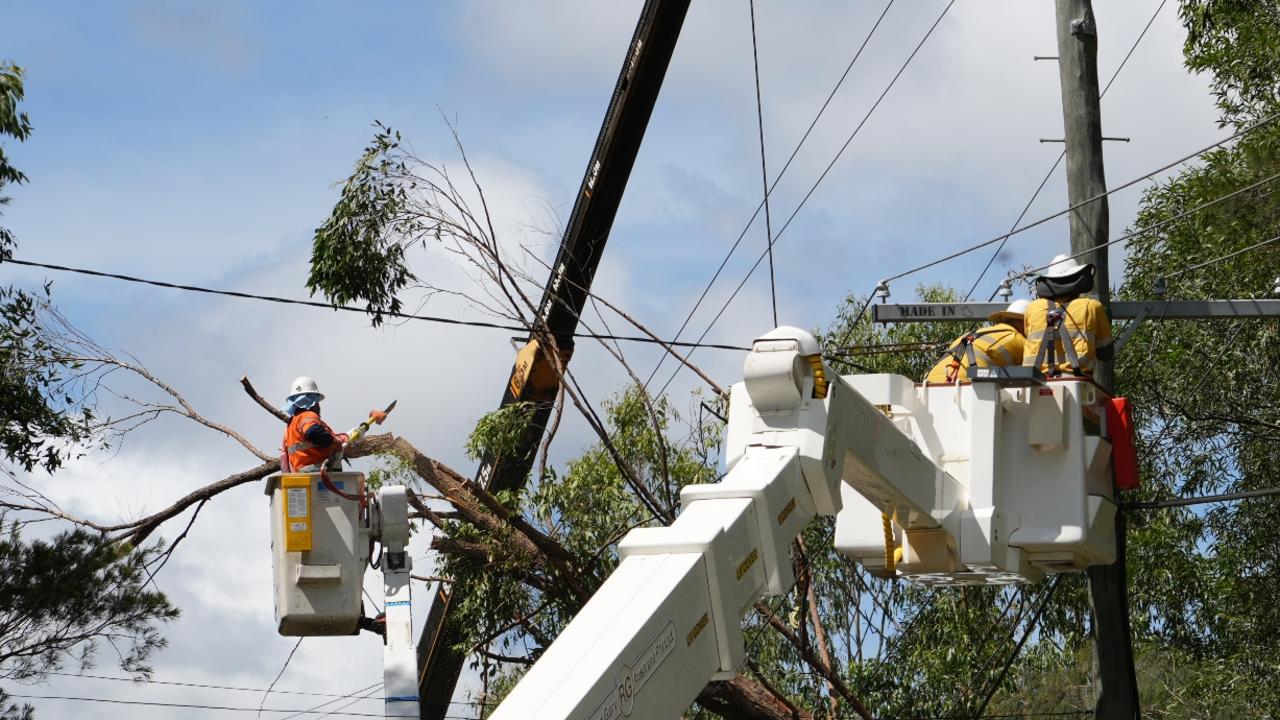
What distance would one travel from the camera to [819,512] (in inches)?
263

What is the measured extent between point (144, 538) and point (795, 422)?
7.67 m

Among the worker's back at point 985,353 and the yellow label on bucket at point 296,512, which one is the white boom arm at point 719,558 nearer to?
the worker's back at point 985,353

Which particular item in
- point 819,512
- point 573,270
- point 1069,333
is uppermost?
point 573,270

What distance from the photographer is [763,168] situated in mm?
10930

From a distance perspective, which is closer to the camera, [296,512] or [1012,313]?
[296,512]

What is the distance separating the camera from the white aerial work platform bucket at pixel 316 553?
8927 mm

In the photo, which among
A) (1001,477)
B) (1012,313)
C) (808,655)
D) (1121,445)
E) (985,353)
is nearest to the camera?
(1001,477)

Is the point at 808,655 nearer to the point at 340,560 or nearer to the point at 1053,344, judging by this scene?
the point at 1053,344

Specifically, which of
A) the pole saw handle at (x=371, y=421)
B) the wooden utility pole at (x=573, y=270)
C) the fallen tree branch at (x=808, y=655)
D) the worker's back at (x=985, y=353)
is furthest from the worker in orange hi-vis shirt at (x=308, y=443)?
the wooden utility pole at (x=573, y=270)

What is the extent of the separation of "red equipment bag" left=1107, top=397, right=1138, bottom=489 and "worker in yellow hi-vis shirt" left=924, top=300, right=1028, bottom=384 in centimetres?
53

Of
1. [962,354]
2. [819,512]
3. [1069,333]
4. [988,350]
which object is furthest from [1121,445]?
[819,512]

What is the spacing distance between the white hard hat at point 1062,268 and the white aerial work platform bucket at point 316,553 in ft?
12.3

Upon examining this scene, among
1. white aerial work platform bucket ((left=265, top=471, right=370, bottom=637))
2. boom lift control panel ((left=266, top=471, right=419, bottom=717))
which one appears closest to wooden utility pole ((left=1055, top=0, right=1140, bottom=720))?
boom lift control panel ((left=266, top=471, right=419, bottom=717))

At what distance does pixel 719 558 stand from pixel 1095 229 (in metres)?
5.83
